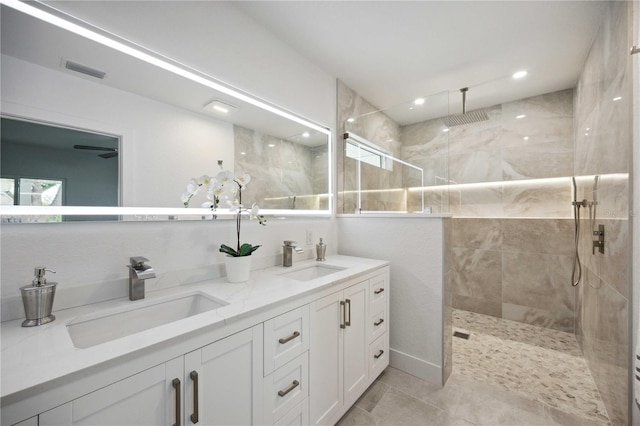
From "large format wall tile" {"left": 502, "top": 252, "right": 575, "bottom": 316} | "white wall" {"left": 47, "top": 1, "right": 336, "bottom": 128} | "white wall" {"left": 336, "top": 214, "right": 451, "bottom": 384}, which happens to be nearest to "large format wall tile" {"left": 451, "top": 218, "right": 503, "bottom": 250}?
"large format wall tile" {"left": 502, "top": 252, "right": 575, "bottom": 316}

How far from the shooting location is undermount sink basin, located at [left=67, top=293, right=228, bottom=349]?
94cm

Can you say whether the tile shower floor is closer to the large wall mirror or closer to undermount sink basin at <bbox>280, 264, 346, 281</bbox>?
undermount sink basin at <bbox>280, 264, 346, 281</bbox>

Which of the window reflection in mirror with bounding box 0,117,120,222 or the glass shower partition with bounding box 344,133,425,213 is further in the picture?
the glass shower partition with bounding box 344,133,425,213

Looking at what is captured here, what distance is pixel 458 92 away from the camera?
9.62 feet

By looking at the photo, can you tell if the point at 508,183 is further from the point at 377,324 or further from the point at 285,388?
the point at 285,388

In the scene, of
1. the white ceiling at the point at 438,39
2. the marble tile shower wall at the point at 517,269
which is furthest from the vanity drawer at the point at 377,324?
the white ceiling at the point at 438,39

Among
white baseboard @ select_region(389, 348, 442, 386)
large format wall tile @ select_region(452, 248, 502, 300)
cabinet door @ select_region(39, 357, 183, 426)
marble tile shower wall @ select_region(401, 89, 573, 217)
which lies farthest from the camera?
large format wall tile @ select_region(452, 248, 502, 300)

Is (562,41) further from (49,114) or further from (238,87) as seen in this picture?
(49,114)

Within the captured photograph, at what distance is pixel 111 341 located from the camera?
2.39 feet

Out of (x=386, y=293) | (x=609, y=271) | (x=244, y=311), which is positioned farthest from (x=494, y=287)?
(x=244, y=311)

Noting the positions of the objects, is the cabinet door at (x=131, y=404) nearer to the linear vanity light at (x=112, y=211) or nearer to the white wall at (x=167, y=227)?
the white wall at (x=167, y=227)

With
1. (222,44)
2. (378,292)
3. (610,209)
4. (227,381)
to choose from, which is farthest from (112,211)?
(610,209)

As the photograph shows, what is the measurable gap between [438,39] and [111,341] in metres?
2.66

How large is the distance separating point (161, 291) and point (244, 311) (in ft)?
1.87
